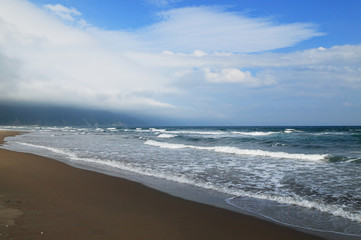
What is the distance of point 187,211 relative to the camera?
5359mm

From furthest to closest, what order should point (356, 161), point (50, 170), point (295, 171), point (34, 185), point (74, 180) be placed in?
point (356, 161) < point (295, 171) < point (50, 170) < point (74, 180) < point (34, 185)

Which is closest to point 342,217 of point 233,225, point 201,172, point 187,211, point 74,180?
point 233,225

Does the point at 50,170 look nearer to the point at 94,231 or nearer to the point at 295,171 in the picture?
the point at 94,231

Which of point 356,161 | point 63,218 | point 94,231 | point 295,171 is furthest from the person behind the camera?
point 356,161

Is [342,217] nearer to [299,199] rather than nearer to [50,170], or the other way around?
[299,199]

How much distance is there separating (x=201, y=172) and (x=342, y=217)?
18.6 feet

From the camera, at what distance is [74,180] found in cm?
823

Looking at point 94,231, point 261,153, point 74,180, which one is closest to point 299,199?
point 94,231

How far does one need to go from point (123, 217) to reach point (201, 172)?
575 cm

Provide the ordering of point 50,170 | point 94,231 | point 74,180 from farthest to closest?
point 50,170 → point 74,180 → point 94,231

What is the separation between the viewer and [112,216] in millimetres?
4859

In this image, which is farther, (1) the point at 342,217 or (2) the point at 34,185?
(2) the point at 34,185

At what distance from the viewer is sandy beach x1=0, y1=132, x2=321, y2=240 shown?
403 centimetres

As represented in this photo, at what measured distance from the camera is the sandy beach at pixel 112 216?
13.2ft
